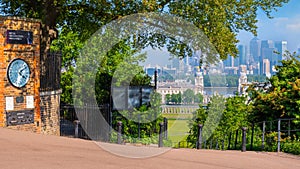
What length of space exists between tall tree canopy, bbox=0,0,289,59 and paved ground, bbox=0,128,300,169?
6.14 m

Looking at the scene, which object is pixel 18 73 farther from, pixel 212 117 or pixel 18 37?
pixel 212 117

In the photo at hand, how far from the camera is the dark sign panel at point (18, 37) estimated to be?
525 inches

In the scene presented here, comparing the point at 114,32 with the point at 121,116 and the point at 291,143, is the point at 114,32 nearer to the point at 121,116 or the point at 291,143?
the point at 121,116

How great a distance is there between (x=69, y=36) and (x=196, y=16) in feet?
53.2

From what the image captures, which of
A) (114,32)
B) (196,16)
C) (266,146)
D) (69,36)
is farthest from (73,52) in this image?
(266,146)

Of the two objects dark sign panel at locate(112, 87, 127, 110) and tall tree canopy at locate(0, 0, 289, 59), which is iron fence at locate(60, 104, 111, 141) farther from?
tall tree canopy at locate(0, 0, 289, 59)

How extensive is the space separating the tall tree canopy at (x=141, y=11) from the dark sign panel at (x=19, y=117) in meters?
3.71

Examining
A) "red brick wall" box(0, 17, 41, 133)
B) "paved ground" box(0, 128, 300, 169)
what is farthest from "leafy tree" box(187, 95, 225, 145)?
"red brick wall" box(0, 17, 41, 133)

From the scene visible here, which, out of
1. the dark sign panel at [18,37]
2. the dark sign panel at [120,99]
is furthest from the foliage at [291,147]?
the dark sign panel at [18,37]

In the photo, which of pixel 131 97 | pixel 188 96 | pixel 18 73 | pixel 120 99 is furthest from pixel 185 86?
pixel 18 73

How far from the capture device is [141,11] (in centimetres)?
1465

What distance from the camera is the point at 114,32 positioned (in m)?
16.7

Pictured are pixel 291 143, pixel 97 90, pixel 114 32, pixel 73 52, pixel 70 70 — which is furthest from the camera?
pixel 73 52

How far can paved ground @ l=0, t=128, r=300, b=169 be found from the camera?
721 cm
